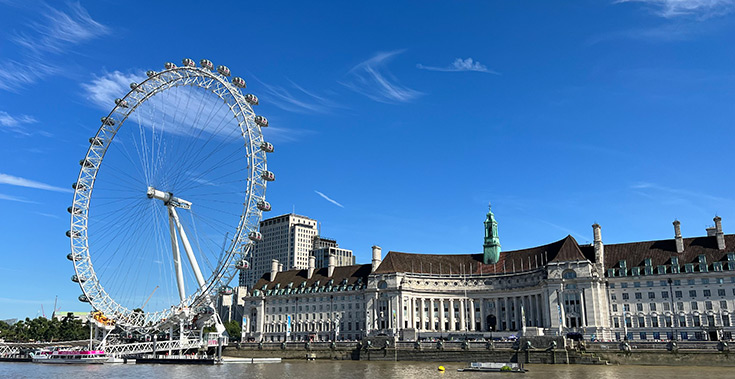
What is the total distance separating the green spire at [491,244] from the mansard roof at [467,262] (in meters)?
1.22

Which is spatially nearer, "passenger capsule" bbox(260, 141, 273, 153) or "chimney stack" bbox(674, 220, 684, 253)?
"passenger capsule" bbox(260, 141, 273, 153)

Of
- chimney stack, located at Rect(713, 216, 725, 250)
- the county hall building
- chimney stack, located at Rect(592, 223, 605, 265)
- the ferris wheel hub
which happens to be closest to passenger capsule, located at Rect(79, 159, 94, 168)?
the ferris wheel hub

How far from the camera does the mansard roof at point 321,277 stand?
145 m

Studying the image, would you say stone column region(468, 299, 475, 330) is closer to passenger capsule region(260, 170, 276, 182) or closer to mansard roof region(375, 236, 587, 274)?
mansard roof region(375, 236, 587, 274)

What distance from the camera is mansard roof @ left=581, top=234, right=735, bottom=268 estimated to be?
106 m

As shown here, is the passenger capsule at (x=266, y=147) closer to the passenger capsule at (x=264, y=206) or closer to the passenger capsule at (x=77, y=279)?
the passenger capsule at (x=264, y=206)

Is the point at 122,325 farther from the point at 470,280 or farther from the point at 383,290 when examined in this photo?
the point at 470,280

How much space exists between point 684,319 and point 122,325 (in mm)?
98286

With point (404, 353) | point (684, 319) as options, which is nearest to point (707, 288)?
point (684, 319)

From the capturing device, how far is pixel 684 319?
10456 cm

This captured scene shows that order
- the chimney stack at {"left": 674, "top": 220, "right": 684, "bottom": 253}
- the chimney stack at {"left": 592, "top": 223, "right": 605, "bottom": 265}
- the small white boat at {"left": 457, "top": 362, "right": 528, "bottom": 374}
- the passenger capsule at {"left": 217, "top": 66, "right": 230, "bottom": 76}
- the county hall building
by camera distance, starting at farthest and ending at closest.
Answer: the chimney stack at {"left": 592, "top": 223, "right": 605, "bottom": 265} → the chimney stack at {"left": 674, "top": 220, "right": 684, "bottom": 253} → the county hall building → the passenger capsule at {"left": 217, "top": 66, "right": 230, "bottom": 76} → the small white boat at {"left": 457, "top": 362, "right": 528, "bottom": 374}

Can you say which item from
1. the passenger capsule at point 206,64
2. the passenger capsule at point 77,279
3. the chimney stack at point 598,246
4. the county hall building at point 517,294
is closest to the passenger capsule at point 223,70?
the passenger capsule at point 206,64

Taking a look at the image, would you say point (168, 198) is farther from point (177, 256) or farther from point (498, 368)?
point (498, 368)

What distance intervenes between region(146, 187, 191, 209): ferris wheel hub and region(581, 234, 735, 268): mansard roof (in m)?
79.4
